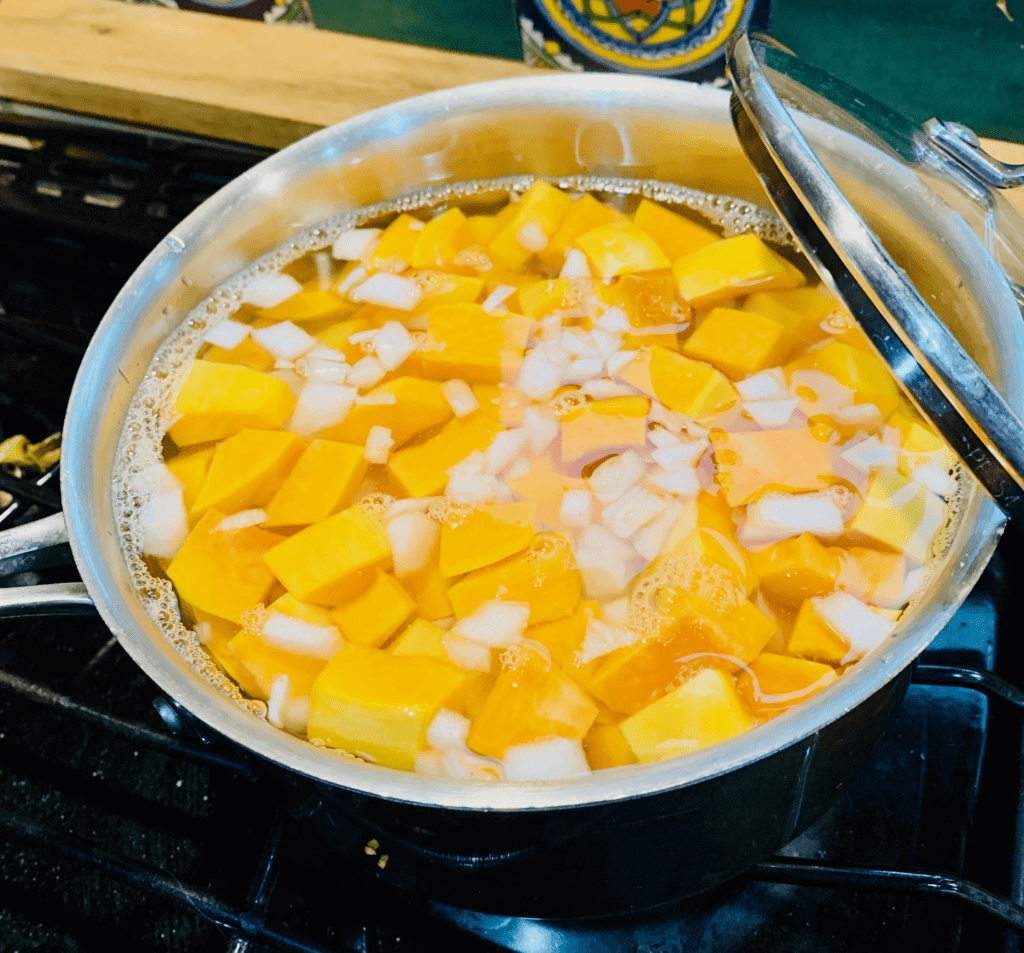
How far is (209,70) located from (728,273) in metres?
0.85

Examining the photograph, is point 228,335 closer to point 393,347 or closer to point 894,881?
point 393,347

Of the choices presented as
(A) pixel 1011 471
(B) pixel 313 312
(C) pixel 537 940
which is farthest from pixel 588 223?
(C) pixel 537 940

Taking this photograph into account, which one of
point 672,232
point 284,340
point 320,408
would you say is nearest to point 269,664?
point 320,408

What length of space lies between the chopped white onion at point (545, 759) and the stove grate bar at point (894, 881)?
0.73 feet

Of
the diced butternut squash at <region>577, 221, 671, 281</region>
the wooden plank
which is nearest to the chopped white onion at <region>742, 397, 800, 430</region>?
Result: the diced butternut squash at <region>577, 221, 671, 281</region>

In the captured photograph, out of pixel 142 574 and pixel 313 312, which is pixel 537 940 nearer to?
pixel 142 574

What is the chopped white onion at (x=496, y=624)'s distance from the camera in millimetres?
695

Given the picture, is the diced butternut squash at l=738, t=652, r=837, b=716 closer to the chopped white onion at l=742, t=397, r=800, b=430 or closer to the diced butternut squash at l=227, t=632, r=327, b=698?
the chopped white onion at l=742, t=397, r=800, b=430

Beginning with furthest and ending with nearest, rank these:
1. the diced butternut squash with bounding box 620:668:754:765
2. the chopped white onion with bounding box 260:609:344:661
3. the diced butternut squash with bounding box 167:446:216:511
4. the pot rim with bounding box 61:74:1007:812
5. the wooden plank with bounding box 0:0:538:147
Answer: the wooden plank with bounding box 0:0:538:147 < the diced butternut squash with bounding box 167:446:216:511 < the chopped white onion with bounding box 260:609:344:661 < the diced butternut squash with bounding box 620:668:754:765 < the pot rim with bounding box 61:74:1007:812

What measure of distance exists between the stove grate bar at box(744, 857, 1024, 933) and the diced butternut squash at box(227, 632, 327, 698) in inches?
16.2

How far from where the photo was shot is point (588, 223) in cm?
97

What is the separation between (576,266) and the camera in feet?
3.04

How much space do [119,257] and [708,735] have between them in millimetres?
1008

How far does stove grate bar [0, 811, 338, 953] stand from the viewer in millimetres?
700
